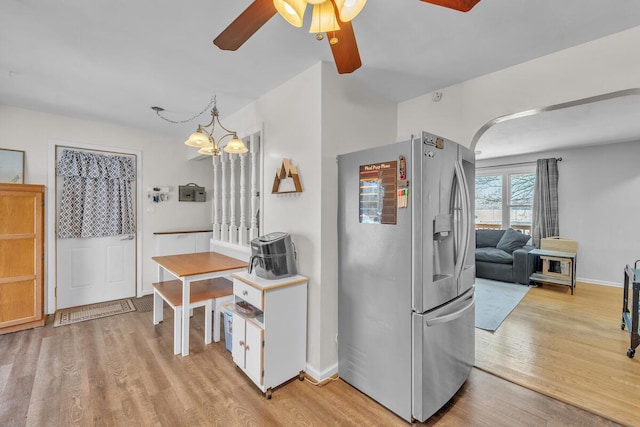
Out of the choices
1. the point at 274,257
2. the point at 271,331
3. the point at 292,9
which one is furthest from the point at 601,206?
the point at 292,9

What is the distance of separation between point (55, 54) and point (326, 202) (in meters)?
2.34

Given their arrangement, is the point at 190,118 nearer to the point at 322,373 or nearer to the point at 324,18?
the point at 324,18

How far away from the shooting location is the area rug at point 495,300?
130 inches

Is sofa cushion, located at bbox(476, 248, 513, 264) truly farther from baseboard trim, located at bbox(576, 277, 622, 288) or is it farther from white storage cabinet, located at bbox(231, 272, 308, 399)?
white storage cabinet, located at bbox(231, 272, 308, 399)

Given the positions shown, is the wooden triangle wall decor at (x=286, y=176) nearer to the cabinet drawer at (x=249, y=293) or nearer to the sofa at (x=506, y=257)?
the cabinet drawer at (x=249, y=293)

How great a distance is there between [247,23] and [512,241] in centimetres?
589

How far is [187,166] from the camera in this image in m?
4.53

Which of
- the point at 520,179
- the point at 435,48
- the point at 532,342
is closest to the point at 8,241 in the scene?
the point at 435,48

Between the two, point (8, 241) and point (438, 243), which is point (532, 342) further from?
point (8, 241)

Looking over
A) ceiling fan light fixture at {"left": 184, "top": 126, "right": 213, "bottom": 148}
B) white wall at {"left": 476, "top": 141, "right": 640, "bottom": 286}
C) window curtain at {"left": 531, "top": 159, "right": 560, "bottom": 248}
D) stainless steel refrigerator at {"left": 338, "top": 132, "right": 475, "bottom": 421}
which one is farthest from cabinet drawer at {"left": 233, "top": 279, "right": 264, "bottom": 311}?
white wall at {"left": 476, "top": 141, "right": 640, "bottom": 286}

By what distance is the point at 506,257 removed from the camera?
5.08 meters

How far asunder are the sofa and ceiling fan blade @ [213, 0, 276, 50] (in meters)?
5.50

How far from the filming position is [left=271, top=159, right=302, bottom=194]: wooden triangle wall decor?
90.1 inches

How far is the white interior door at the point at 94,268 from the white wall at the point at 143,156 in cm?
14
